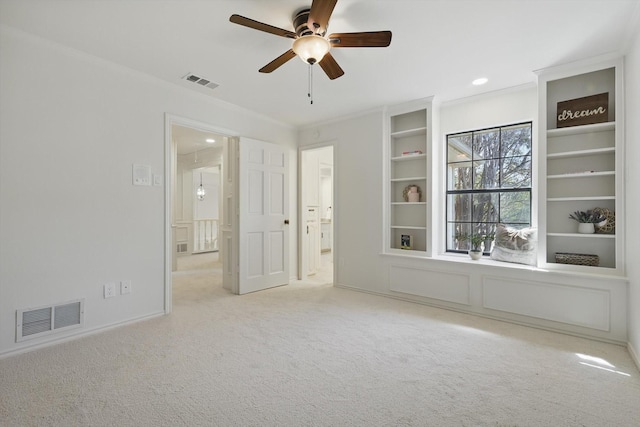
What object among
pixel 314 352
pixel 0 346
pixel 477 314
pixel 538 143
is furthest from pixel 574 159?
pixel 0 346

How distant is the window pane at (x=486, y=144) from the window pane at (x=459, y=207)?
1.78 ft

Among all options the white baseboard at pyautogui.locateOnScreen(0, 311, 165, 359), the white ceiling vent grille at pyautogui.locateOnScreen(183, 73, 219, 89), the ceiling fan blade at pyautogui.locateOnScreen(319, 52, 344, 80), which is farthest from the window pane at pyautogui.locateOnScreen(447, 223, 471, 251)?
the white baseboard at pyautogui.locateOnScreen(0, 311, 165, 359)

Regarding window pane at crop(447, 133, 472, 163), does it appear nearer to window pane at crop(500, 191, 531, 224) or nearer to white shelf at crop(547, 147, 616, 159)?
window pane at crop(500, 191, 531, 224)

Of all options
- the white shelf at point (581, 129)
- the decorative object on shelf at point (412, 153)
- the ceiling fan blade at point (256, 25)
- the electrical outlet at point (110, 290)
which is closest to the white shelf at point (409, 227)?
the decorative object on shelf at point (412, 153)

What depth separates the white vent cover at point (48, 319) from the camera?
249 centimetres

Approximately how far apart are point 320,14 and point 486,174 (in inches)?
117

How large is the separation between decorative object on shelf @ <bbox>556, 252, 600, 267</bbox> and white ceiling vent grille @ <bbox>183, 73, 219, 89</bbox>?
4.14 meters

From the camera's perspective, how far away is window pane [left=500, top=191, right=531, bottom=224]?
3562mm

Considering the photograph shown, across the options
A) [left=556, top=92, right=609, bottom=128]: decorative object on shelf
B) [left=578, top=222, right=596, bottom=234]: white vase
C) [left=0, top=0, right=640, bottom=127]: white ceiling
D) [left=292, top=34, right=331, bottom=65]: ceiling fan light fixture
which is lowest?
[left=578, top=222, right=596, bottom=234]: white vase

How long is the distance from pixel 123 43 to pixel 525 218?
4.52m

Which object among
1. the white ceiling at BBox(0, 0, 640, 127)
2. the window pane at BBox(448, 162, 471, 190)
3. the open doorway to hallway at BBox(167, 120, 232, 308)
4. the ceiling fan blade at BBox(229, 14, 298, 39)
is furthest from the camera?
the open doorway to hallway at BBox(167, 120, 232, 308)

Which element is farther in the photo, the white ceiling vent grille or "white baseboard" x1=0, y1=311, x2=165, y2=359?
the white ceiling vent grille

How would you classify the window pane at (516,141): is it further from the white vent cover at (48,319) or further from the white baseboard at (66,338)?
the white vent cover at (48,319)

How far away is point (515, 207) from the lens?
143 inches
